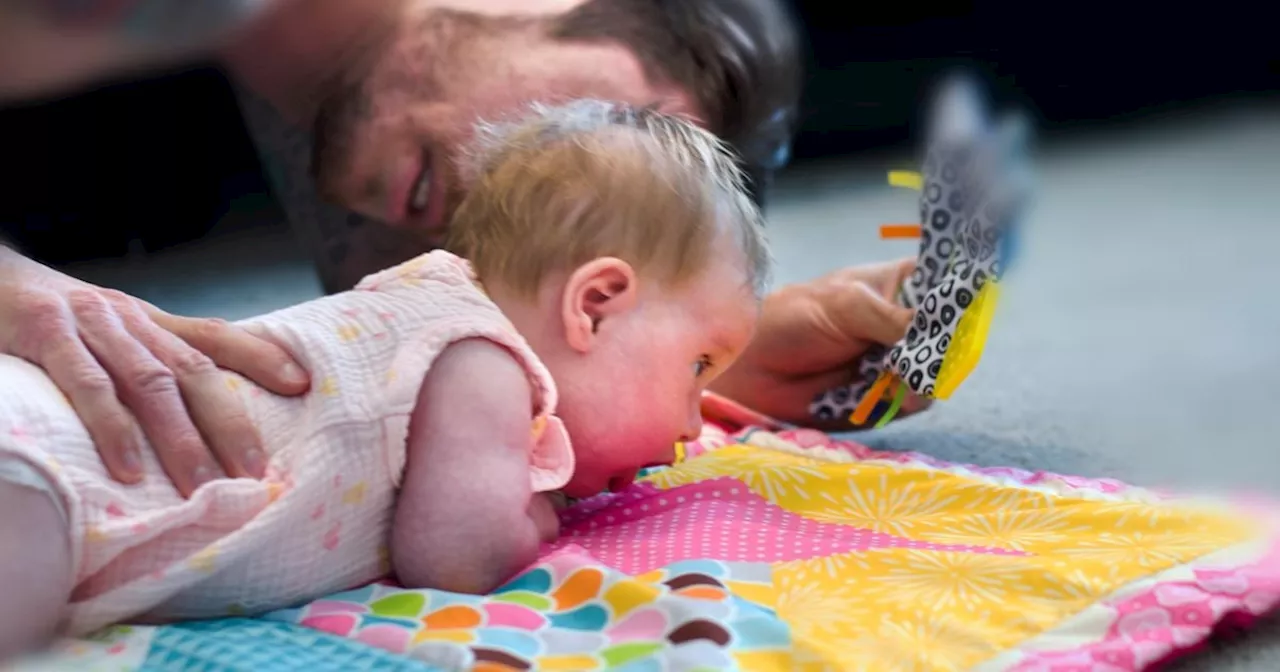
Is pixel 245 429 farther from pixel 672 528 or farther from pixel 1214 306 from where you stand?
pixel 1214 306

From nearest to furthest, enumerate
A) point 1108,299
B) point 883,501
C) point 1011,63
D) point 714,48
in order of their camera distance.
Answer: point 883,501 → point 714,48 → point 1108,299 → point 1011,63

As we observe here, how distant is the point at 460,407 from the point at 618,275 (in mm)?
133

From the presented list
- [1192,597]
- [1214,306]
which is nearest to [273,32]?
[1192,597]

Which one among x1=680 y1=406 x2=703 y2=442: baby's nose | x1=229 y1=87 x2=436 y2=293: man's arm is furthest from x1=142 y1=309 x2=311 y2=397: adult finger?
x1=229 y1=87 x2=436 y2=293: man's arm

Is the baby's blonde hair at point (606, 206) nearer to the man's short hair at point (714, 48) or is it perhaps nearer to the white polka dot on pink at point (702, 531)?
the white polka dot on pink at point (702, 531)

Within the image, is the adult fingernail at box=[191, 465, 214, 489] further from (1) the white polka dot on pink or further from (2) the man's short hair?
(2) the man's short hair

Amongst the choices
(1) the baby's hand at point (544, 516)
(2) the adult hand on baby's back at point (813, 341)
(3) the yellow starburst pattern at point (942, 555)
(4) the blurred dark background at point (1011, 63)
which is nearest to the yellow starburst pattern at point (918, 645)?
(3) the yellow starburst pattern at point (942, 555)

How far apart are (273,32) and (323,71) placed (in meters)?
0.11

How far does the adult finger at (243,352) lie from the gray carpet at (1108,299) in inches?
6.7

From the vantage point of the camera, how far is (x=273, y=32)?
43.3 inches

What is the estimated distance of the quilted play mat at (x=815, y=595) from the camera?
585 mm

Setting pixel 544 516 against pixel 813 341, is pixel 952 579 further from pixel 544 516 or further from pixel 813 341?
pixel 813 341

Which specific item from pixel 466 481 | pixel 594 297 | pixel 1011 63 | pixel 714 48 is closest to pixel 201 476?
pixel 466 481

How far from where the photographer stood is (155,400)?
24.6 inches
